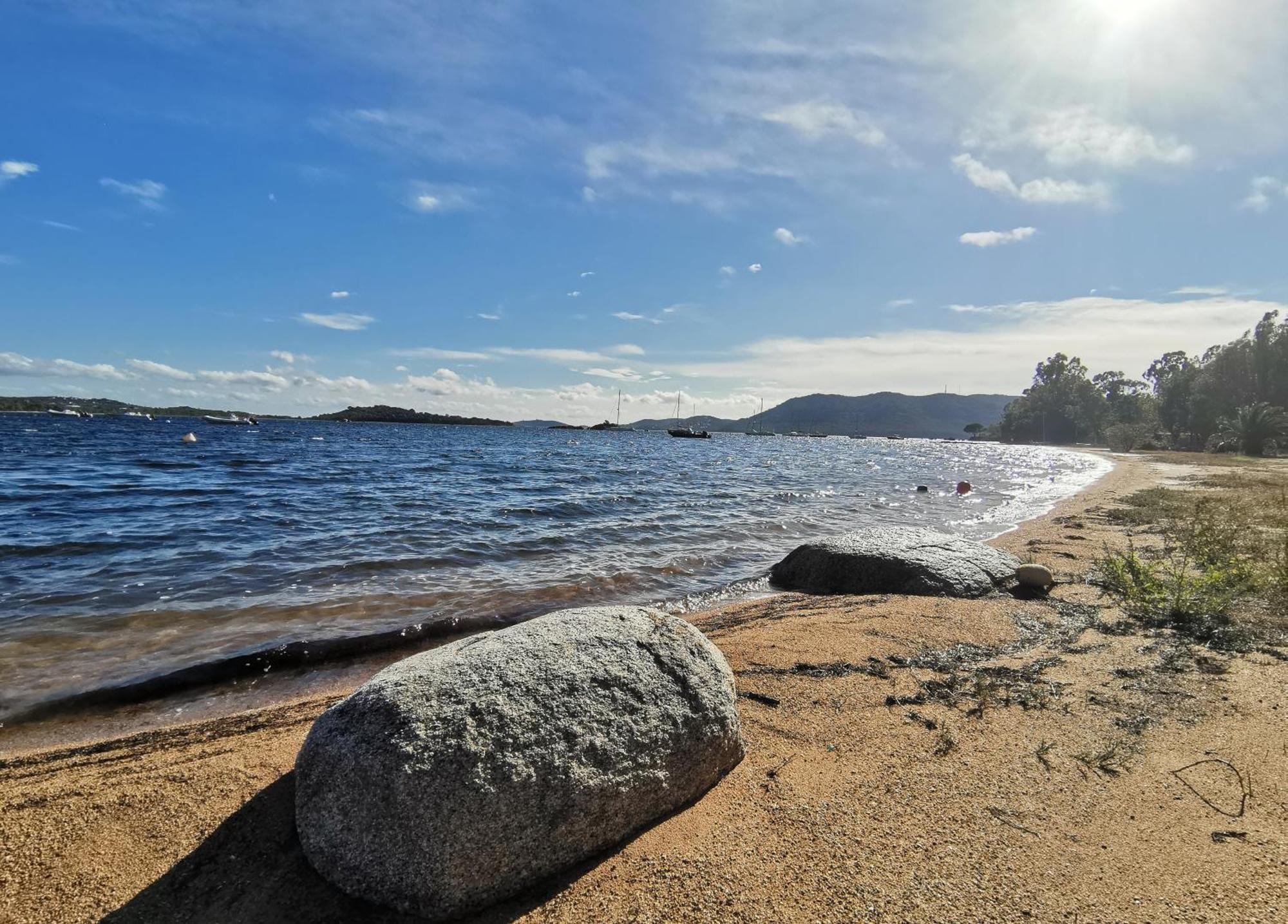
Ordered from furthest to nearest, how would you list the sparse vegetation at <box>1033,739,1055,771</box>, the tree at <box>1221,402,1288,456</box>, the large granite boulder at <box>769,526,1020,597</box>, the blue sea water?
the tree at <box>1221,402,1288,456</box>
the large granite boulder at <box>769,526,1020,597</box>
the blue sea water
the sparse vegetation at <box>1033,739,1055,771</box>

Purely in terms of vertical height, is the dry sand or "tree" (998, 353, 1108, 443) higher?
"tree" (998, 353, 1108, 443)

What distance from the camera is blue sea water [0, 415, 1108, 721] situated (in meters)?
7.27

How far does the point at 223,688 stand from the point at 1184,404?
341 feet

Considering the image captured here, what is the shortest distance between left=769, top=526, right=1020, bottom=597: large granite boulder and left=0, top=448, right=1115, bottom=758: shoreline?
5.32 metres

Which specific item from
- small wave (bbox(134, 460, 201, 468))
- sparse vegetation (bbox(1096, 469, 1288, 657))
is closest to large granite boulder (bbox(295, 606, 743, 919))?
sparse vegetation (bbox(1096, 469, 1288, 657))

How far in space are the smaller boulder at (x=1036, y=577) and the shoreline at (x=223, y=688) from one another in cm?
805

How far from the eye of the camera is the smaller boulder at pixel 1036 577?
352 inches

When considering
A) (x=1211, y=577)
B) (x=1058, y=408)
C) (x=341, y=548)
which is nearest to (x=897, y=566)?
(x=1211, y=577)

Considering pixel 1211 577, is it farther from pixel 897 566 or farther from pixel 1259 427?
pixel 1259 427

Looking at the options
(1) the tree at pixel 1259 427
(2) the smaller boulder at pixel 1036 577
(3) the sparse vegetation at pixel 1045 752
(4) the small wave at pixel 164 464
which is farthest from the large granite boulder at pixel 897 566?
(1) the tree at pixel 1259 427

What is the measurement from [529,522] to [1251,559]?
13977mm

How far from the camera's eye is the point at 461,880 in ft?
9.29

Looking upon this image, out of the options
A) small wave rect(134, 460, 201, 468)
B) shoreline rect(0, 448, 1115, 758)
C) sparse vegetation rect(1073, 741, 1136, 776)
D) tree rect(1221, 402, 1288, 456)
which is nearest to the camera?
sparse vegetation rect(1073, 741, 1136, 776)

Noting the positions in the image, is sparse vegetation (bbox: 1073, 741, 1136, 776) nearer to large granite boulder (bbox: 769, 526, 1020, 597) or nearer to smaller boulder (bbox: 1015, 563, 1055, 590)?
large granite boulder (bbox: 769, 526, 1020, 597)
